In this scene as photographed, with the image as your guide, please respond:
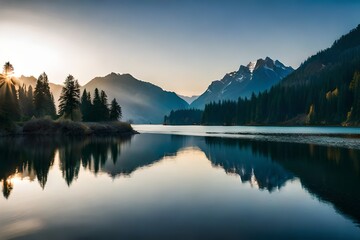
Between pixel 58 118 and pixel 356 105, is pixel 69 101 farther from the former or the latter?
pixel 356 105

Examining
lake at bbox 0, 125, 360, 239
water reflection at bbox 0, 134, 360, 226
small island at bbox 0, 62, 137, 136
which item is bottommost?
lake at bbox 0, 125, 360, 239

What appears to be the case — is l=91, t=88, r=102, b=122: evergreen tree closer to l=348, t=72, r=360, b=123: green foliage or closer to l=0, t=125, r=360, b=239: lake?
l=0, t=125, r=360, b=239: lake

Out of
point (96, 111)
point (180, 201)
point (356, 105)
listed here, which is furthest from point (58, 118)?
point (356, 105)

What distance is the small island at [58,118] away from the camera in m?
91.7

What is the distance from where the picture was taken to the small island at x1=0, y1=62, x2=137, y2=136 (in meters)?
91.7

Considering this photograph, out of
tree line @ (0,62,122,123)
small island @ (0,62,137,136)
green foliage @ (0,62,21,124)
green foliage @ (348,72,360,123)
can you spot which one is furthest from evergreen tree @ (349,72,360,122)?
green foliage @ (0,62,21,124)

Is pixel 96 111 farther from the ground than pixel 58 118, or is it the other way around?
pixel 96 111

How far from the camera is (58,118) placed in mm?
115438

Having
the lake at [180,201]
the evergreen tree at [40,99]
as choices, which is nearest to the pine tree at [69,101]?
the evergreen tree at [40,99]

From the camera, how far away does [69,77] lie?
4446 inches

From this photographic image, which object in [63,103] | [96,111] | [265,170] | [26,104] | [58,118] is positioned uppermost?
[26,104]

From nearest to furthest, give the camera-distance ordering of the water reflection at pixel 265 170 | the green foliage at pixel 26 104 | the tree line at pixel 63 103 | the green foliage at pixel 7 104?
the water reflection at pixel 265 170 < the green foliage at pixel 7 104 < the tree line at pixel 63 103 < the green foliage at pixel 26 104

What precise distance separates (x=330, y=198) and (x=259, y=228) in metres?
8.24

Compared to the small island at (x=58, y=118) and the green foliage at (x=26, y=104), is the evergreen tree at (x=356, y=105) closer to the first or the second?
the small island at (x=58, y=118)
